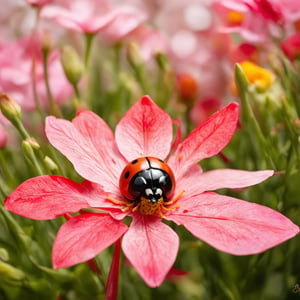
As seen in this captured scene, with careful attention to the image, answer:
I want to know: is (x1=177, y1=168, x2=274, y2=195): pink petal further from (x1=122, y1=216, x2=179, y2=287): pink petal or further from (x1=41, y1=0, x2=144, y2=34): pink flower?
(x1=41, y1=0, x2=144, y2=34): pink flower

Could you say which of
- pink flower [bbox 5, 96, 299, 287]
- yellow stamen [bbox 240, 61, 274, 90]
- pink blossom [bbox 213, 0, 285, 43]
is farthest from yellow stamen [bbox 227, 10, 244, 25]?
pink flower [bbox 5, 96, 299, 287]

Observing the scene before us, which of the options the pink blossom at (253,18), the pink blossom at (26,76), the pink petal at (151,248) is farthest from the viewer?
the pink blossom at (26,76)

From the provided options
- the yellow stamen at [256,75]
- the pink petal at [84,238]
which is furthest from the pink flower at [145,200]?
the yellow stamen at [256,75]

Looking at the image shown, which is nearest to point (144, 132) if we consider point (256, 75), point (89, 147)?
point (89, 147)

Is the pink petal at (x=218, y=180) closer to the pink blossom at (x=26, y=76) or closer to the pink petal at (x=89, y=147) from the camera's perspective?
the pink petal at (x=89, y=147)

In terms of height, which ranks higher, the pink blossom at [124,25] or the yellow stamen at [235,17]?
the pink blossom at [124,25]

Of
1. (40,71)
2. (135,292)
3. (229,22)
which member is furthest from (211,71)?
(135,292)
